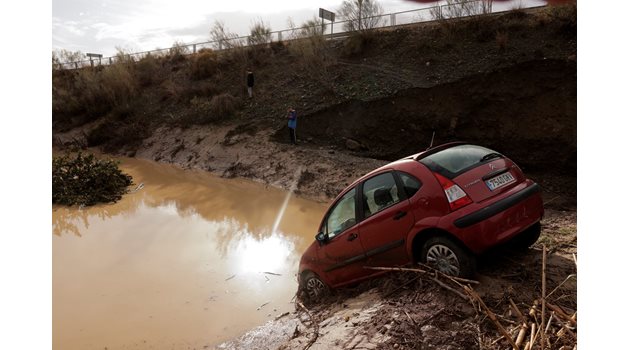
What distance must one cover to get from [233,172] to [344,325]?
1126 centimetres

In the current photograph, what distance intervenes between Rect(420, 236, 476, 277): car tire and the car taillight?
363 mm

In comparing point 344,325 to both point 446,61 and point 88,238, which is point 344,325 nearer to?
point 88,238

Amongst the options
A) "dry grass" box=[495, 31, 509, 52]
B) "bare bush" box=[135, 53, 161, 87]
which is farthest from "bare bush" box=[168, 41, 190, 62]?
"dry grass" box=[495, 31, 509, 52]

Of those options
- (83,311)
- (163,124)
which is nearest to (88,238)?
(83,311)

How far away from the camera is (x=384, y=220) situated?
4.51 m

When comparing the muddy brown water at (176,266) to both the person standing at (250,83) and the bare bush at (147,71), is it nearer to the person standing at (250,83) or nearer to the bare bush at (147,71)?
the person standing at (250,83)

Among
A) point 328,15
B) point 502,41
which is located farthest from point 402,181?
point 328,15

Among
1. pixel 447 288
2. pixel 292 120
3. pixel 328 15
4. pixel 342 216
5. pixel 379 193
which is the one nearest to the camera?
pixel 447 288

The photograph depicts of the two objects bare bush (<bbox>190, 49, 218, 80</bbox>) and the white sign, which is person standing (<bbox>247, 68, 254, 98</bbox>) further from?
the white sign

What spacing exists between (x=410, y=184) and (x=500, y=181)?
3.04 ft

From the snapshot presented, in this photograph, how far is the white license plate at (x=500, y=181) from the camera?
411 cm

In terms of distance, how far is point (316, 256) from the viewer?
5.54 meters

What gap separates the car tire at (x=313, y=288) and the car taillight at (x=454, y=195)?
2261 millimetres

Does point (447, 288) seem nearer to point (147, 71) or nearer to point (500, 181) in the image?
point (500, 181)
